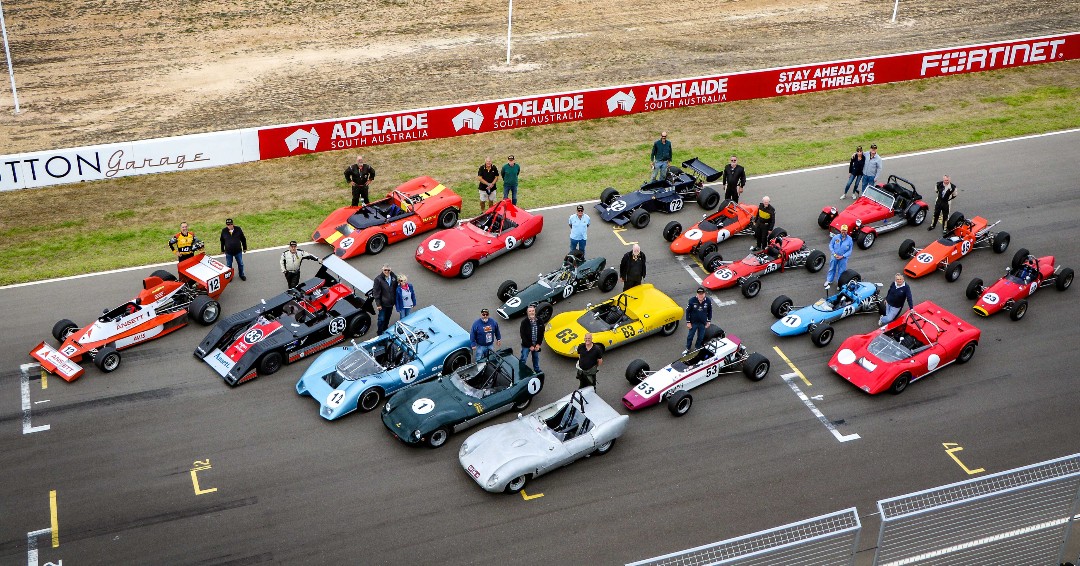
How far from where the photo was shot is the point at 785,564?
39.1 feet

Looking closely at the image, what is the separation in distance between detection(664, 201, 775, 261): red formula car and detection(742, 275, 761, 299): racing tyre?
5.62 ft

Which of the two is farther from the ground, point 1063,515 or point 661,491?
point 1063,515

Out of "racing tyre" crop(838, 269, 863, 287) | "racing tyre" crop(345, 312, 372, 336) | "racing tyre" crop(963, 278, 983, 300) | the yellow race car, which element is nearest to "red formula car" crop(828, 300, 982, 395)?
"racing tyre" crop(838, 269, 863, 287)

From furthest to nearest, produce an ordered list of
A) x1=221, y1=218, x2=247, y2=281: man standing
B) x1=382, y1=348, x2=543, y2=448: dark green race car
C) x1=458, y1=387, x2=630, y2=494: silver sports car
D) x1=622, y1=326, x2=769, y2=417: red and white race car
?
x1=221, y1=218, x2=247, y2=281: man standing
x1=622, y1=326, x2=769, y2=417: red and white race car
x1=382, y1=348, x2=543, y2=448: dark green race car
x1=458, y1=387, x2=630, y2=494: silver sports car

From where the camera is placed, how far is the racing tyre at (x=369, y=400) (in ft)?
60.0

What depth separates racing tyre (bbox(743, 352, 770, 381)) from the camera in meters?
19.3

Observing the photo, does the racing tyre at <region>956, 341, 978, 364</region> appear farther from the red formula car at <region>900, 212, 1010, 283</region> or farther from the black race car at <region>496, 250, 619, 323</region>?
the black race car at <region>496, 250, 619, 323</region>

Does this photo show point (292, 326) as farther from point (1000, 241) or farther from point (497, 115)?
point (1000, 241)

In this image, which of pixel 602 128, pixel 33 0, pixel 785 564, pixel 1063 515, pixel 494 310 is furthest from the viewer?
pixel 33 0

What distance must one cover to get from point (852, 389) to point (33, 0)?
34.7m

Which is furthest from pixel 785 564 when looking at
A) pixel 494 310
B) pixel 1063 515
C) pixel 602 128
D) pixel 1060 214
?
pixel 602 128

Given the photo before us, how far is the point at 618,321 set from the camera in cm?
2038

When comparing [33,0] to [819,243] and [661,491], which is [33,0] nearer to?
[819,243]

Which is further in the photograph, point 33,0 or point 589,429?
point 33,0
